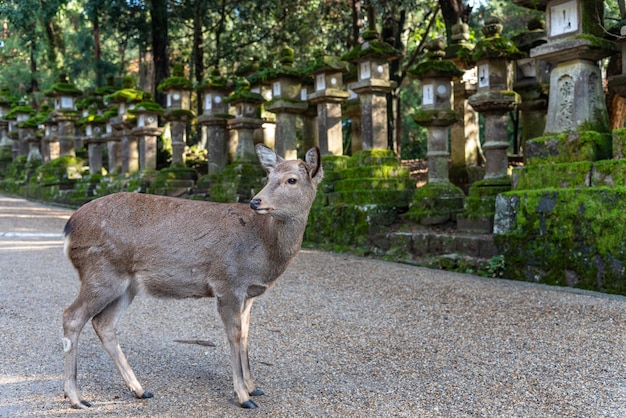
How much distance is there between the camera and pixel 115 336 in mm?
3586

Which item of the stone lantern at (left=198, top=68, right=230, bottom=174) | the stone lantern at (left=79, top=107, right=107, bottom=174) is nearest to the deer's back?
the stone lantern at (left=198, top=68, right=230, bottom=174)

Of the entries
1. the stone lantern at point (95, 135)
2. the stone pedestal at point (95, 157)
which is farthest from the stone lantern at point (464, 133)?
the stone pedestal at point (95, 157)

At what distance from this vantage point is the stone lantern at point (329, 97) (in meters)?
10.4

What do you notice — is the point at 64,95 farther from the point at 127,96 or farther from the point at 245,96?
the point at 245,96

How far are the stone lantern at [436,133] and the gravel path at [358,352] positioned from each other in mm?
1961

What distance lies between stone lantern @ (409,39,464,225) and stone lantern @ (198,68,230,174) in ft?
17.3

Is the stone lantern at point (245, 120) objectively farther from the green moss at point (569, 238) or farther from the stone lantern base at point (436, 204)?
the green moss at point (569, 238)

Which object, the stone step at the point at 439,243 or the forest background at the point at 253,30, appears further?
the forest background at the point at 253,30

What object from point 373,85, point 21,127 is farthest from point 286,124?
point 21,127

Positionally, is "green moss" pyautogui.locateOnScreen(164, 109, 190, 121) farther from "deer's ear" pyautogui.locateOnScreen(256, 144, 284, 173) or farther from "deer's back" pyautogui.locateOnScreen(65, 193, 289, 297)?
"deer's ear" pyautogui.locateOnScreen(256, 144, 284, 173)

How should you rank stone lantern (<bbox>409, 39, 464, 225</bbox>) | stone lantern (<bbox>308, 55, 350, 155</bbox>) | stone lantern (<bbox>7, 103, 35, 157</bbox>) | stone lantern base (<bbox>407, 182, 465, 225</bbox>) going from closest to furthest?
stone lantern base (<bbox>407, 182, 465, 225</bbox>), stone lantern (<bbox>409, 39, 464, 225</bbox>), stone lantern (<bbox>308, 55, 350, 155</bbox>), stone lantern (<bbox>7, 103, 35, 157</bbox>)

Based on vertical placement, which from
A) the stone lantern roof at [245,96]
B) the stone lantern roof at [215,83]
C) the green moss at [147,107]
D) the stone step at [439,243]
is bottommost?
the stone step at [439,243]

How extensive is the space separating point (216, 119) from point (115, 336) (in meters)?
9.90

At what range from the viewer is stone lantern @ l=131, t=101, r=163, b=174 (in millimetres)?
14727
